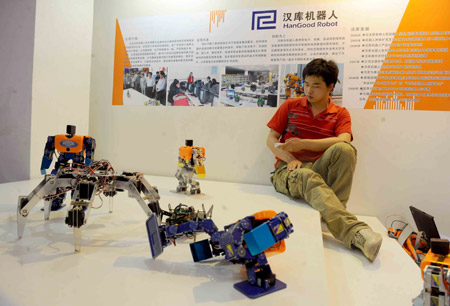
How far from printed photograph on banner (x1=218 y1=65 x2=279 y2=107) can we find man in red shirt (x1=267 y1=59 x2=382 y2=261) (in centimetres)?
36

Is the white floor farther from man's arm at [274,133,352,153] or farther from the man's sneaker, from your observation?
man's arm at [274,133,352,153]

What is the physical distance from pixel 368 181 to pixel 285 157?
2.56ft

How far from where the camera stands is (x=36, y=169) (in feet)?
8.68

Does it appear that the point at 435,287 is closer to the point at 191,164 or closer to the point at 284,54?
Result: the point at 191,164

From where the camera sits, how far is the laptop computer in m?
1.96

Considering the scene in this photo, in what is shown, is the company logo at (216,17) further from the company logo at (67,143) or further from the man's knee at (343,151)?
the company logo at (67,143)

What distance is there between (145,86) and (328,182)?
1.94 m

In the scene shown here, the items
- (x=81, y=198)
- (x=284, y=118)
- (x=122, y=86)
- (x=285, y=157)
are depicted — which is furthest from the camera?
(x=122, y=86)

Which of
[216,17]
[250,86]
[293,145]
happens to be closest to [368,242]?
[293,145]

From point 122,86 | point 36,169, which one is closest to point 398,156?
point 122,86

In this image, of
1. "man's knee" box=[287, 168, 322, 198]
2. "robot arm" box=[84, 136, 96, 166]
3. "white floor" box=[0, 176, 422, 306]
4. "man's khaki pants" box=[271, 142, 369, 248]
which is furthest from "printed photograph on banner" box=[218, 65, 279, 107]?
"robot arm" box=[84, 136, 96, 166]

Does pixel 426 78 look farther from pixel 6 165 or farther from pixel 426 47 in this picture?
pixel 6 165

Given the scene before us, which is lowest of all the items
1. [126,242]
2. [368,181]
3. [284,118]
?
[126,242]

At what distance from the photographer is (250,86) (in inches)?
111
